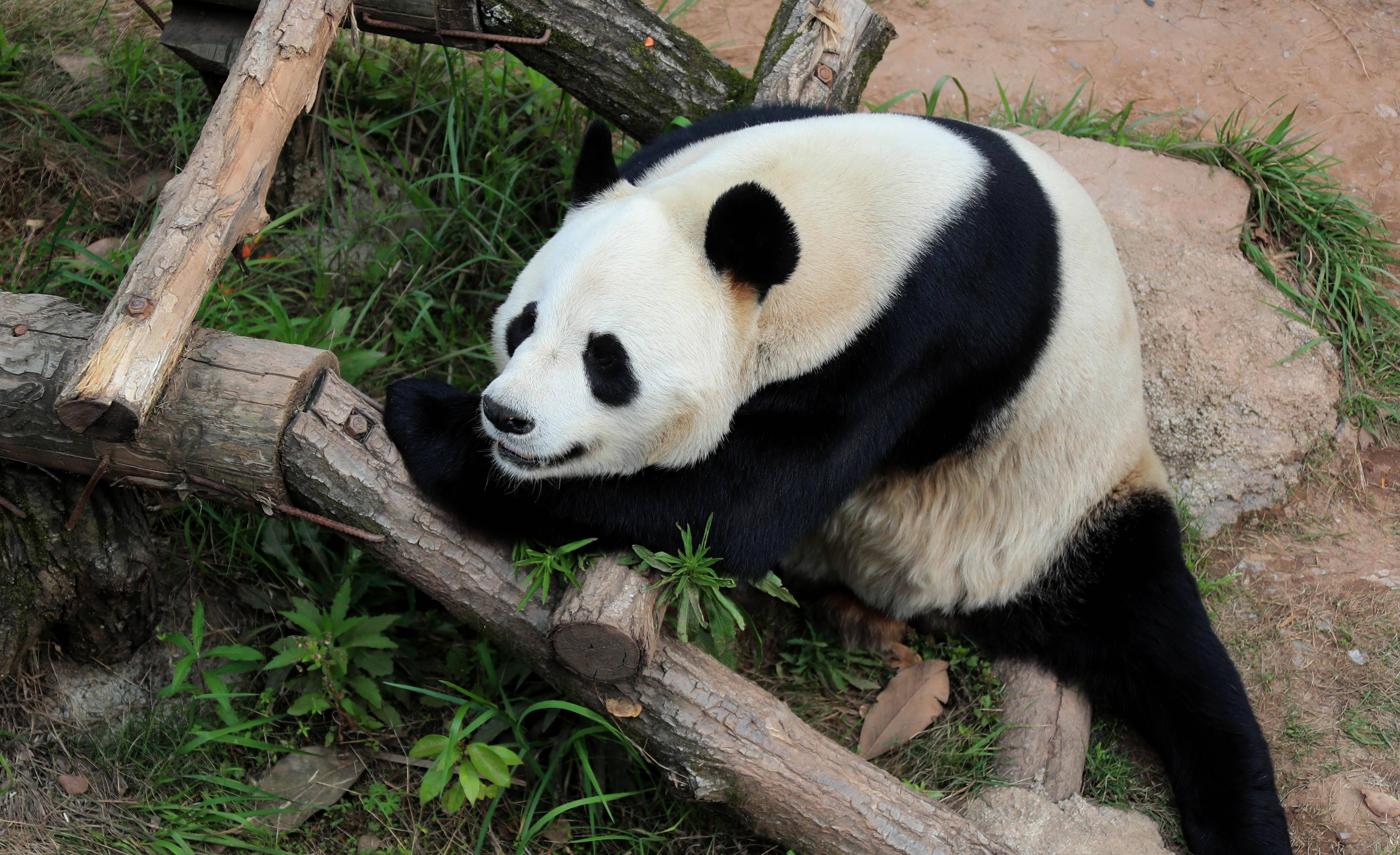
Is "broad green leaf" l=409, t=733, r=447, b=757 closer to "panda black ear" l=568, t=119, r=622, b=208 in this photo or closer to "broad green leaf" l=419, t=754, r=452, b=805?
"broad green leaf" l=419, t=754, r=452, b=805

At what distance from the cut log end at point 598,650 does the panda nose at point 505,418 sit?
0.48 metres

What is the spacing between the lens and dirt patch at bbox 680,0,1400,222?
519cm

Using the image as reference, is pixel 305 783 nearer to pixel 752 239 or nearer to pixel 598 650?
pixel 598 650

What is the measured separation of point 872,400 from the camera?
263 cm

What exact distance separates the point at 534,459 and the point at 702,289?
604 mm

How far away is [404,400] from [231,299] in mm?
1185

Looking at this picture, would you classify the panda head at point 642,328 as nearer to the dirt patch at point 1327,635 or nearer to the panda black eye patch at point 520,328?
the panda black eye patch at point 520,328

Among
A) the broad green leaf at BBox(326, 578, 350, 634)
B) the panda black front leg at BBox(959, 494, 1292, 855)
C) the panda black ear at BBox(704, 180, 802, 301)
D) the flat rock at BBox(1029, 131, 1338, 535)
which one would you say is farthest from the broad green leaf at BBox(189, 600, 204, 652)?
the flat rock at BBox(1029, 131, 1338, 535)

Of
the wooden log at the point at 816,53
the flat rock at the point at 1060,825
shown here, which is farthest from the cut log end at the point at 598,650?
the wooden log at the point at 816,53

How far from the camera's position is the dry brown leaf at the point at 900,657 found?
361 cm

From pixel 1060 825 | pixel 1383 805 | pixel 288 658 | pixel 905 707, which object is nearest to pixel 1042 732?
pixel 1060 825

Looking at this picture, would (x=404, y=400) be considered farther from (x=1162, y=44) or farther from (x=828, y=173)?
(x=1162, y=44)

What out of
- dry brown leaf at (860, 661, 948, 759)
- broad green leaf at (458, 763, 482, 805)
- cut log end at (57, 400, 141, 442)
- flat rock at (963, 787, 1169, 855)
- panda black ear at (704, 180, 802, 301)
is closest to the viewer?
cut log end at (57, 400, 141, 442)

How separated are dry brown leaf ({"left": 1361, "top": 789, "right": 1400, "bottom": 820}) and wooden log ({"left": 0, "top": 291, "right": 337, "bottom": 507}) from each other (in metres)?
3.31
